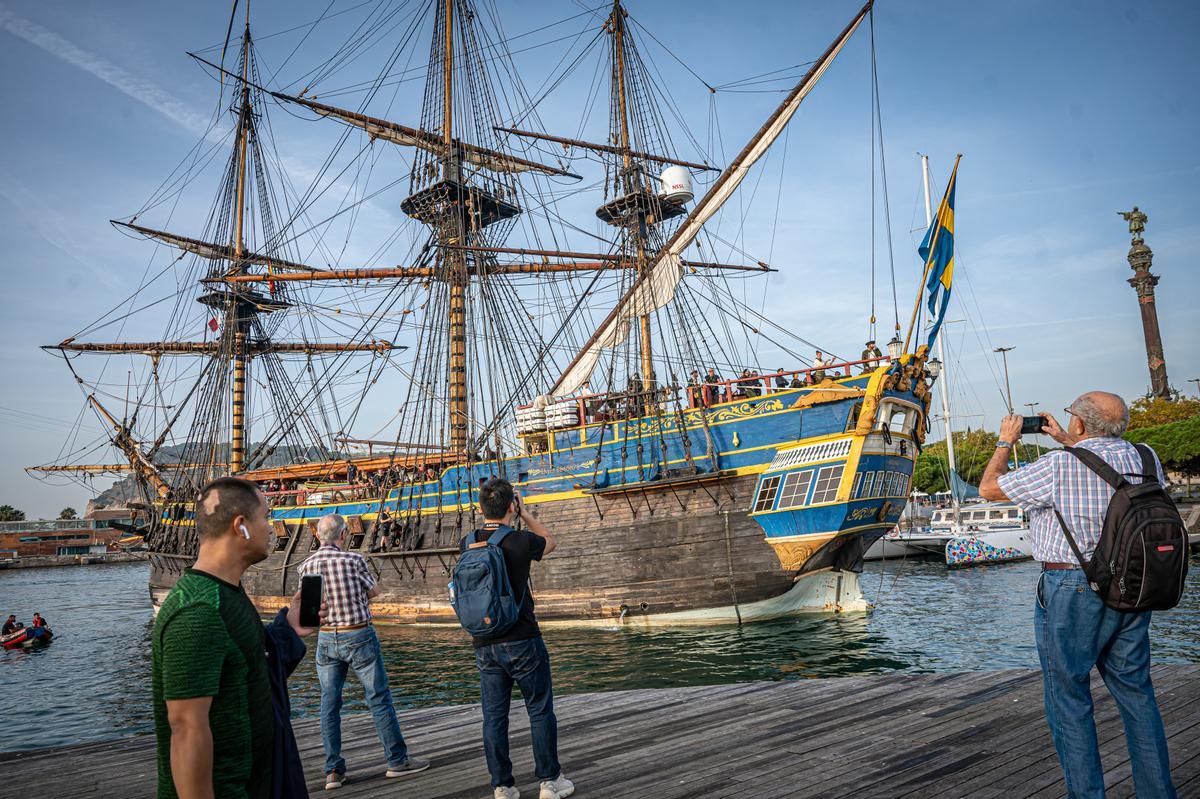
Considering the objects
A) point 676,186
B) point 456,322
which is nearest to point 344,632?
point 676,186

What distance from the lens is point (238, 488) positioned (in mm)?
2523

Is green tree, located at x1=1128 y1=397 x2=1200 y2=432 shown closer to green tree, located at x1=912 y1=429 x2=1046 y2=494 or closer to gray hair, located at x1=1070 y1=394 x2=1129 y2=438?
green tree, located at x1=912 y1=429 x2=1046 y2=494

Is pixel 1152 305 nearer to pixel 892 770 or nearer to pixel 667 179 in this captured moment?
pixel 667 179

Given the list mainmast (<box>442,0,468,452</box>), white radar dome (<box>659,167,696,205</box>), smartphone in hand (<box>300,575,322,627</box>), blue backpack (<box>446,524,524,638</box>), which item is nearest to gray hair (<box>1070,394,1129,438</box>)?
blue backpack (<box>446,524,524,638</box>)

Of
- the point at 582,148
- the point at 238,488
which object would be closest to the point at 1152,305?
the point at 582,148

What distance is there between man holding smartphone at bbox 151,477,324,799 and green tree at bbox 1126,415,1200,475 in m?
51.7

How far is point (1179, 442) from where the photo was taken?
43.6m

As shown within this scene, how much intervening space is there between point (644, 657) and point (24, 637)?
831 inches

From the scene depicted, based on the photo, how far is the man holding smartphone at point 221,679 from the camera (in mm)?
2127

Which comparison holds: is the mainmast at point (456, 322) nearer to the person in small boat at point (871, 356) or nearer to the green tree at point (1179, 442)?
the person in small boat at point (871, 356)

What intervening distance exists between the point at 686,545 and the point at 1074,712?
1448 centimetres

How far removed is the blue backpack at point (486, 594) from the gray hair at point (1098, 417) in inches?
126

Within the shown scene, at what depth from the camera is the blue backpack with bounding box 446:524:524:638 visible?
426 cm

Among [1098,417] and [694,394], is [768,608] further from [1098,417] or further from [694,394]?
[1098,417]
